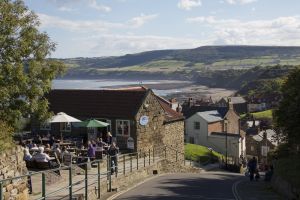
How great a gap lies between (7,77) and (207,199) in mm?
9820

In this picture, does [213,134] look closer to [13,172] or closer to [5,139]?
[13,172]

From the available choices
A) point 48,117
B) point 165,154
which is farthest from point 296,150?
point 48,117

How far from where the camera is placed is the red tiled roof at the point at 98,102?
3170 cm

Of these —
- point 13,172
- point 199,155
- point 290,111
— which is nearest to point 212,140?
point 199,155

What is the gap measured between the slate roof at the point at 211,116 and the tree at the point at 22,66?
4953 centimetres

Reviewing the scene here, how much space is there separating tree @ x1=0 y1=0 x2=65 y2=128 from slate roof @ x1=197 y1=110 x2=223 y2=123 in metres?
49.5

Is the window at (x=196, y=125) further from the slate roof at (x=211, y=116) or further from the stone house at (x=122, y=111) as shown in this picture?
the stone house at (x=122, y=111)

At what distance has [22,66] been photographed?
20.9 metres

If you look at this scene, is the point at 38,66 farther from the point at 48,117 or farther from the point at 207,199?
the point at 207,199

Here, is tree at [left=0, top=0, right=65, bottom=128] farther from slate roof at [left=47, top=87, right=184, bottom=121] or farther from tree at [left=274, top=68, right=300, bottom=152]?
tree at [left=274, top=68, right=300, bottom=152]

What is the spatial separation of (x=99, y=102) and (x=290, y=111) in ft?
42.3

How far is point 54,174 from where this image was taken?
1814cm

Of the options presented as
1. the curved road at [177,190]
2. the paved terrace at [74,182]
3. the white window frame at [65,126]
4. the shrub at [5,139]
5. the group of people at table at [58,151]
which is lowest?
the curved road at [177,190]

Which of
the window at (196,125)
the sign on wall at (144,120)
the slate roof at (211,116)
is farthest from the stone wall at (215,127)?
the sign on wall at (144,120)
